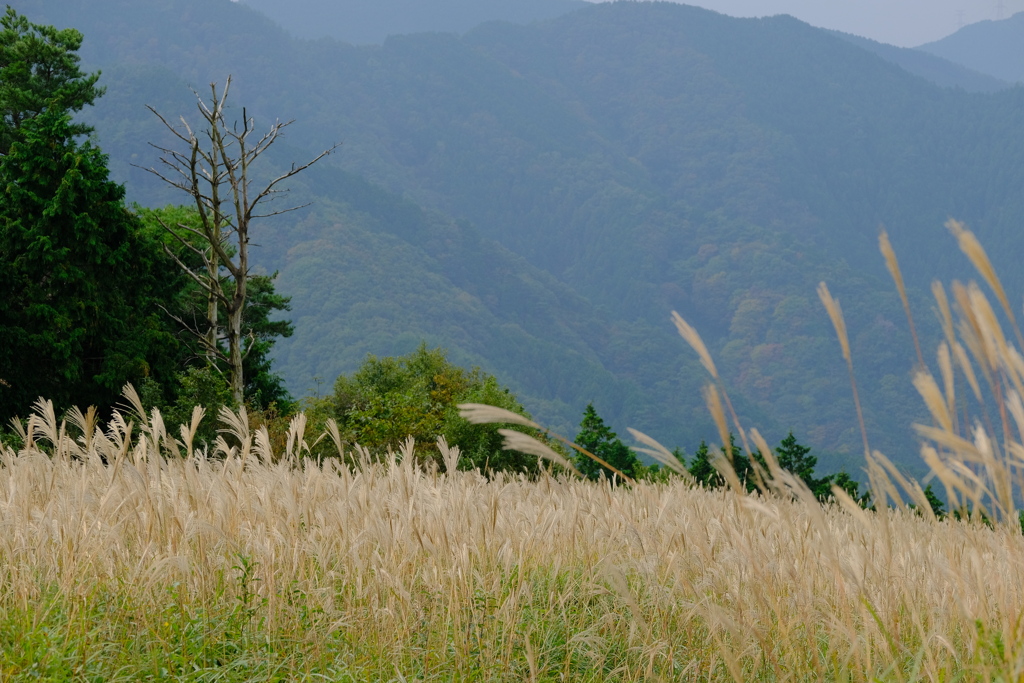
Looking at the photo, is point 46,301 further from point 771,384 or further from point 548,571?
point 771,384

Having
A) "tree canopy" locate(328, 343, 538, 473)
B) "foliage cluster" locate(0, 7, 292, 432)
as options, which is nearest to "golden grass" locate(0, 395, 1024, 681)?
"tree canopy" locate(328, 343, 538, 473)

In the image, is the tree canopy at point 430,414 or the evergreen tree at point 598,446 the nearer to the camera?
the tree canopy at point 430,414

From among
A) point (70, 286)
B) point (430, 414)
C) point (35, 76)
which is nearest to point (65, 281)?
point (70, 286)

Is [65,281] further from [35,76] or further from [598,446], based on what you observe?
[35,76]

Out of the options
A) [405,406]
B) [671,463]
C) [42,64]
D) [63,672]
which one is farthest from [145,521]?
[42,64]

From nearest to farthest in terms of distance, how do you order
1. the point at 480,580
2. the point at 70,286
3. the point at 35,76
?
the point at 480,580 → the point at 70,286 → the point at 35,76

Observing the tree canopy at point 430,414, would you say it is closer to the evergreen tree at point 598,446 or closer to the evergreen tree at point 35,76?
the evergreen tree at point 598,446

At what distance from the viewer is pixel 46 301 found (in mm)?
19672

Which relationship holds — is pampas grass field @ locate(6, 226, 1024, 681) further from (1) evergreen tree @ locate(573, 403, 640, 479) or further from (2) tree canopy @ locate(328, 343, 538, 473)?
(1) evergreen tree @ locate(573, 403, 640, 479)

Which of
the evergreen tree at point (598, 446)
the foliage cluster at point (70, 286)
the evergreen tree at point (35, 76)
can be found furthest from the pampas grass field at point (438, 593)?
the evergreen tree at point (35, 76)

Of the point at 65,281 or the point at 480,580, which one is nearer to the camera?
the point at 480,580

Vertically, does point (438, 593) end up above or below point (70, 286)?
below

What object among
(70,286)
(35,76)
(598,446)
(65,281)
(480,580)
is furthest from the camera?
(35,76)

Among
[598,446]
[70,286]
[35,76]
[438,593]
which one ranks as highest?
[35,76]
